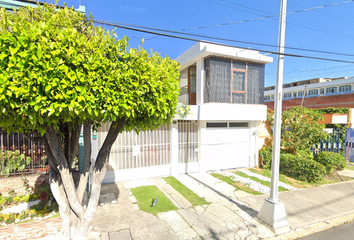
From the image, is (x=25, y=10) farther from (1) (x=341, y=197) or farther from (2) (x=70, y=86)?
(1) (x=341, y=197)

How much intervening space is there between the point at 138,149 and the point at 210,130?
3456 millimetres

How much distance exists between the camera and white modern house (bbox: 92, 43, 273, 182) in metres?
7.79

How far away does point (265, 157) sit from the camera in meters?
9.80

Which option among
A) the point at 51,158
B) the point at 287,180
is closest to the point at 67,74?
the point at 51,158

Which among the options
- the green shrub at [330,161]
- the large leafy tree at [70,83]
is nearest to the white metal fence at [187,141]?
the large leafy tree at [70,83]

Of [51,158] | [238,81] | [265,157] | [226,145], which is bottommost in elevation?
[265,157]

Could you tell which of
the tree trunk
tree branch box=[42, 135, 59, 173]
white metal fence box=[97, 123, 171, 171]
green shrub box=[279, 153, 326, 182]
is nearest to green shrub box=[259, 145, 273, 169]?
green shrub box=[279, 153, 326, 182]

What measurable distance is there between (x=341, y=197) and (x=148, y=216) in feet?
22.3

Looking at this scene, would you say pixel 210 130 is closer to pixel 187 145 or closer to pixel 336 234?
pixel 187 145

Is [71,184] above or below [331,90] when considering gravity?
below

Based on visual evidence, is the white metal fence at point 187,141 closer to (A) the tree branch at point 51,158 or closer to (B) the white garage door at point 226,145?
(B) the white garage door at point 226,145

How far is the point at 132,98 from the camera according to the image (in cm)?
318

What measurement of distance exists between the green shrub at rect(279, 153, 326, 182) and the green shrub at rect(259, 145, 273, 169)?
2.11 feet

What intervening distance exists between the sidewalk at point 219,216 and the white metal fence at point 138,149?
0.89m
